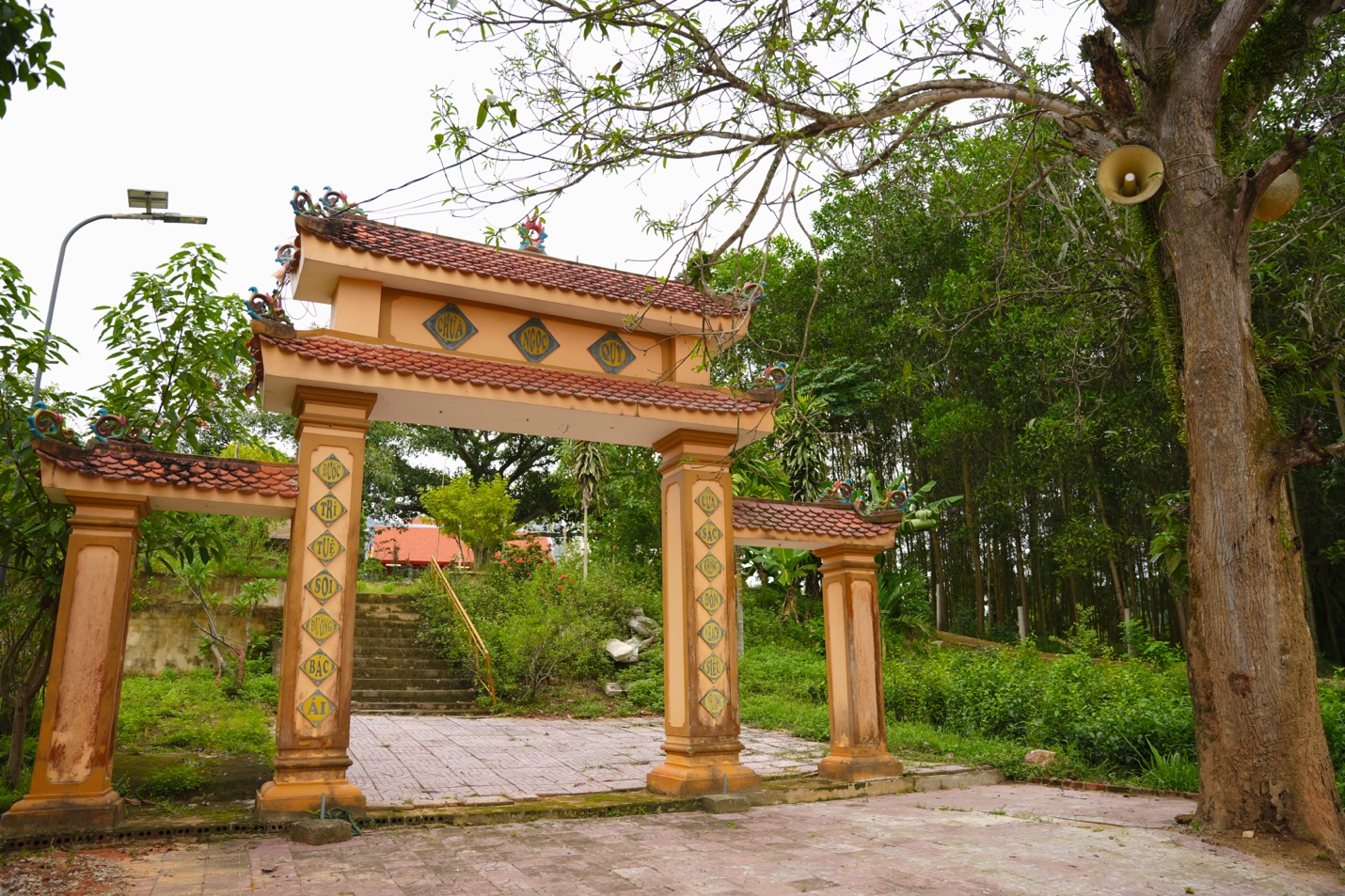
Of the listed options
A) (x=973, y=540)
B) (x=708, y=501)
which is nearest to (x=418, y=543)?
(x=973, y=540)

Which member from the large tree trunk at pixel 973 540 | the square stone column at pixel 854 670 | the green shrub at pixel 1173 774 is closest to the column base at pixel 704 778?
the square stone column at pixel 854 670

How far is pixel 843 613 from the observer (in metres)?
8.41

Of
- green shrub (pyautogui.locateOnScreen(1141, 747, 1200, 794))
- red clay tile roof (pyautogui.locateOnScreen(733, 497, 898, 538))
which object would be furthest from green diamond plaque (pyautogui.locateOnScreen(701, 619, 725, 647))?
green shrub (pyautogui.locateOnScreen(1141, 747, 1200, 794))

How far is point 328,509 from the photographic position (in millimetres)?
6500

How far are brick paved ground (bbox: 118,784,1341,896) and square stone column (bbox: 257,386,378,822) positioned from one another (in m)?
0.50

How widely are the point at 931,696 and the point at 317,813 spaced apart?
8.23 meters

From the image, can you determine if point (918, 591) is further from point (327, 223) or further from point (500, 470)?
point (500, 470)

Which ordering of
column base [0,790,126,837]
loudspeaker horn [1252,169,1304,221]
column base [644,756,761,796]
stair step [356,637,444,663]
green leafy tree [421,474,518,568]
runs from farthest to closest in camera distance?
1. green leafy tree [421,474,518,568]
2. stair step [356,637,444,663]
3. column base [644,756,761,796]
4. loudspeaker horn [1252,169,1304,221]
5. column base [0,790,126,837]

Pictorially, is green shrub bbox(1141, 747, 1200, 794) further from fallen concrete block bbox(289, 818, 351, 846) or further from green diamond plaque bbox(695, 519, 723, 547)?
fallen concrete block bbox(289, 818, 351, 846)

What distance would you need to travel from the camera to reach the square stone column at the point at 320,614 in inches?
236

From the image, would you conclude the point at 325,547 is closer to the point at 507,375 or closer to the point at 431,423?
the point at 431,423

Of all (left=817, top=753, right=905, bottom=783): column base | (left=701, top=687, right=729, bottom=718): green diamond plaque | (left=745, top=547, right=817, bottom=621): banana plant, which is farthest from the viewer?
(left=745, top=547, right=817, bottom=621): banana plant

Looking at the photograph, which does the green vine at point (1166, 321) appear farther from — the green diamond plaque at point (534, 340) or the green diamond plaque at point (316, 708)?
the green diamond plaque at point (316, 708)

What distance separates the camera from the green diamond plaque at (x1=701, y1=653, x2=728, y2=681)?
7.47 m
